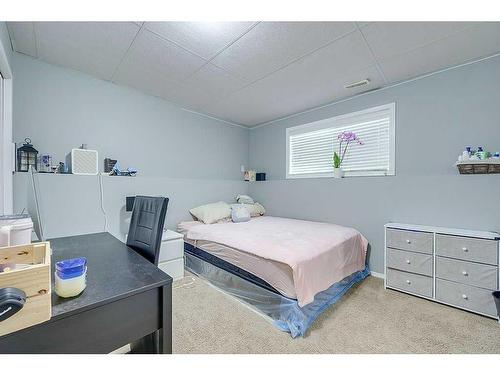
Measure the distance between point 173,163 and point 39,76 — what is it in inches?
65.3

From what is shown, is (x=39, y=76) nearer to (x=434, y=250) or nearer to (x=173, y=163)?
(x=173, y=163)

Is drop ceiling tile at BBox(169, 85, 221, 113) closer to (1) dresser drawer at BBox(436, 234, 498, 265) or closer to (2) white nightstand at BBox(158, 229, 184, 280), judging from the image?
(2) white nightstand at BBox(158, 229, 184, 280)

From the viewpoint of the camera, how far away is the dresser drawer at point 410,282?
6.96ft

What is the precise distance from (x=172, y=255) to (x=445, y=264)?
277 cm

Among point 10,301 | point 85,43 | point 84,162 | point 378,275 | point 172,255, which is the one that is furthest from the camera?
point 378,275

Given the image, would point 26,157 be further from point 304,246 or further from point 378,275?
point 378,275

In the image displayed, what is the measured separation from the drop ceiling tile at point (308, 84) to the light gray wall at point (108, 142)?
81cm

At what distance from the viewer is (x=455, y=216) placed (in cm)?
220

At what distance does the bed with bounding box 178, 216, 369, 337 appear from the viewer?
1675mm

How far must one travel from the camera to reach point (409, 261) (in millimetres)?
2221

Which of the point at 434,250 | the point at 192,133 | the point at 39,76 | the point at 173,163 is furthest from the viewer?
the point at 192,133

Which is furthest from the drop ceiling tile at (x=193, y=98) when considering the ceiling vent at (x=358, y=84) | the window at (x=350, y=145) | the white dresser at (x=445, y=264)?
the white dresser at (x=445, y=264)

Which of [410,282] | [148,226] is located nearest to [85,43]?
[148,226]
